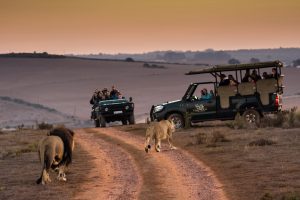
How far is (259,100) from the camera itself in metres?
31.9

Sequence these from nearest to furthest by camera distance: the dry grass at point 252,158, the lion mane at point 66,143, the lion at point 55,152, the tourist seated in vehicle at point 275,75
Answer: the dry grass at point 252,158 → the lion at point 55,152 → the lion mane at point 66,143 → the tourist seated in vehicle at point 275,75

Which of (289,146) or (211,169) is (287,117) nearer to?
(289,146)

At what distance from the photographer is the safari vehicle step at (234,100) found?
104ft

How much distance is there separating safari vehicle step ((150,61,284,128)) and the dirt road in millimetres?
6320

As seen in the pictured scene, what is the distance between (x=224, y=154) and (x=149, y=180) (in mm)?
5563

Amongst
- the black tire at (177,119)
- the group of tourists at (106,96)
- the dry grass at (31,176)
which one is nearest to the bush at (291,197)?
the dry grass at (31,176)

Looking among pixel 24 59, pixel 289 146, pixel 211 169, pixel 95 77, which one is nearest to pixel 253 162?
pixel 211 169

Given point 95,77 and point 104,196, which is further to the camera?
point 95,77

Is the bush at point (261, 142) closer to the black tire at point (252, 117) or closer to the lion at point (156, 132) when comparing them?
the lion at point (156, 132)

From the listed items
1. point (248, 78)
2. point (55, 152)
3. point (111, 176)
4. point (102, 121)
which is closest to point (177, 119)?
point (248, 78)

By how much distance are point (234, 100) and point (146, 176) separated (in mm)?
14006

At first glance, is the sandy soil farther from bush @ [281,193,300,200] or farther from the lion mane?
bush @ [281,193,300,200]

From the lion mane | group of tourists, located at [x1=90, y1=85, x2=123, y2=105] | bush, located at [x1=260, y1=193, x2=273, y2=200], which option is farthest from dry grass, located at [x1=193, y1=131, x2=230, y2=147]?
group of tourists, located at [x1=90, y1=85, x2=123, y2=105]

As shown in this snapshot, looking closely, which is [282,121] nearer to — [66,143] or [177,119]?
[177,119]
